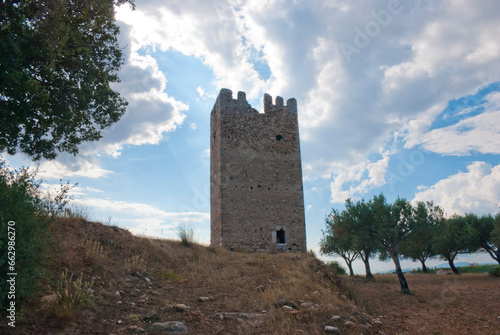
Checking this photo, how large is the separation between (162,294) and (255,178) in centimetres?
1051

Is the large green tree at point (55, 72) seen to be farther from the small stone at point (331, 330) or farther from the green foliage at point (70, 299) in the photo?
the small stone at point (331, 330)

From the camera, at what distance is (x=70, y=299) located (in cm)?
550

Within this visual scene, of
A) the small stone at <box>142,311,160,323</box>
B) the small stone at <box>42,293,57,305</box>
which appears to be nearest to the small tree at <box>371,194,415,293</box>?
the small stone at <box>142,311,160,323</box>

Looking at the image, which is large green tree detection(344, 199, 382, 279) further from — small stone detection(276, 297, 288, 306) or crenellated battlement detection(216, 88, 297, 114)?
small stone detection(276, 297, 288, 306)

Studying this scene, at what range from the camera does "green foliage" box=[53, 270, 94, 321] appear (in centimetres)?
515

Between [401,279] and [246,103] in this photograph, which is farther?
[246,103]

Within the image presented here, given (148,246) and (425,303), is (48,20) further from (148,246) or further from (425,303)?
(425,303)

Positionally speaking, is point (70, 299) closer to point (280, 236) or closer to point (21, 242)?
point (21, 242)

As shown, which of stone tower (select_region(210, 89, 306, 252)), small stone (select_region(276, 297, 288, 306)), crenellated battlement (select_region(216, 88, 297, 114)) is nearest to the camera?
small stone (select_region(276, 297, 288, 306))

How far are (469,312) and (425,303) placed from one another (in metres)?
2.03

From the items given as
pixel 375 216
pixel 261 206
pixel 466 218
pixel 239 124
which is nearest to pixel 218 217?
pixel 261 206

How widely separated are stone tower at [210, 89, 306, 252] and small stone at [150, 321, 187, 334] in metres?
10.3

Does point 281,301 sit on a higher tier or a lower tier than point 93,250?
lower

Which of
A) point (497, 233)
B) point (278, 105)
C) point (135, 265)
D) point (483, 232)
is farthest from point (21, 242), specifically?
point (483, 232)
